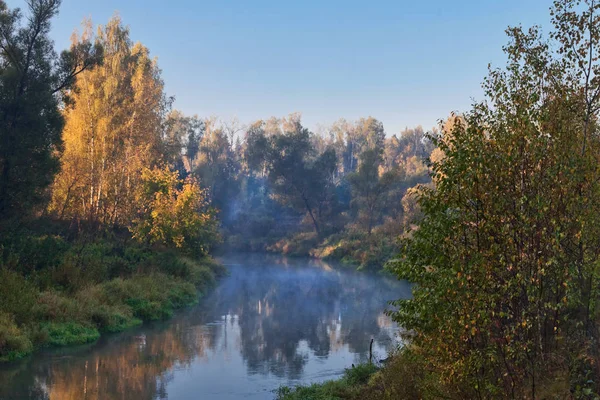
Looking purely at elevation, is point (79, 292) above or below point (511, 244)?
below

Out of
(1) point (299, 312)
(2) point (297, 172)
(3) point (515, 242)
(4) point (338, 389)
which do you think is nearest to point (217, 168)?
(2) point (297, 172)

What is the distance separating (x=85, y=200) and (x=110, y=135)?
15.8 ft

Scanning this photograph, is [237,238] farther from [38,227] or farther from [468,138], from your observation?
[468,138]

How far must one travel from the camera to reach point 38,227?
98.3 feet

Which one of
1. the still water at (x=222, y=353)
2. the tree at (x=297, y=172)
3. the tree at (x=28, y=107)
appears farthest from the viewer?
the tree at (x=297, y=172)

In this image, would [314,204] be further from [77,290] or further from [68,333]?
[68,333]

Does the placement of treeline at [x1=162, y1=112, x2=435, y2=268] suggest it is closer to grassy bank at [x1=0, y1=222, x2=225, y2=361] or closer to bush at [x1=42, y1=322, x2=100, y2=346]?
grassy bank at [x1=0, y1=222, x2=225, y2=361]

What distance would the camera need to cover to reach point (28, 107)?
2267 centimetres

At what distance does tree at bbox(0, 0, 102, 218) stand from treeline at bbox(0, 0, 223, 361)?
0.15ft

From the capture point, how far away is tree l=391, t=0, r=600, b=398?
618cm

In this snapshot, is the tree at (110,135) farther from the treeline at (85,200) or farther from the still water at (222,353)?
the still water at (222,353)

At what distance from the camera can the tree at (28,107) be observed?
2211 centimetres

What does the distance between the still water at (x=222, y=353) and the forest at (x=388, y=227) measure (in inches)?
41.6

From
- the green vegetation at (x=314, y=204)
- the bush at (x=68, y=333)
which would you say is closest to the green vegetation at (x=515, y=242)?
the bush at (x=68, y=333)
